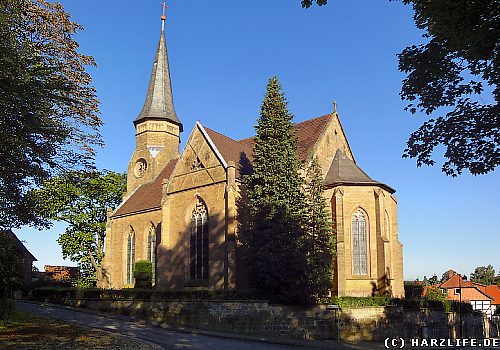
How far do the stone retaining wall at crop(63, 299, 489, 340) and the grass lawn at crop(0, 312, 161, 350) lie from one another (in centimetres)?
660

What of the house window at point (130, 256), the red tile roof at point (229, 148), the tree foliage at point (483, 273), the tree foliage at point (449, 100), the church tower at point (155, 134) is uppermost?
the church tower at point (155, 134)

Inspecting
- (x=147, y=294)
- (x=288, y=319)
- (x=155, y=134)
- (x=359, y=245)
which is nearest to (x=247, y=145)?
(x=359, y=245)

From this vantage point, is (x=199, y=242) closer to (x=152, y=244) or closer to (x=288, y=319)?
(x=152, y=244)

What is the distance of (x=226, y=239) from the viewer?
29688mm

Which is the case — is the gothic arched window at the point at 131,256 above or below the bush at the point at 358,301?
above

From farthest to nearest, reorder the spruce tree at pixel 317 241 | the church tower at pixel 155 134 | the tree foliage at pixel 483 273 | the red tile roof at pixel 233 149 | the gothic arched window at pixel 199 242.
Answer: the tree foliage at pixel 483 273, the church tower at pixel 155 134, the red tile roof at pixel 233 149, the gothic arched window at pixel 199 242, the spruce tree at pixel 317 241

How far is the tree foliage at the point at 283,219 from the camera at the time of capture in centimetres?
2409

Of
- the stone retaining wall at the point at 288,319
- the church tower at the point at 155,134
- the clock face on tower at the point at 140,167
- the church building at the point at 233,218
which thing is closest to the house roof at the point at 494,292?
the church building at the point at 233,218

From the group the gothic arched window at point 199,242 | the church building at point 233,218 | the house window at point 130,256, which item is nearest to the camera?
the church building at point 233,218

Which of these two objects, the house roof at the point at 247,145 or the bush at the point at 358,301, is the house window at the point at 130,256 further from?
the bush at the point at 358,301

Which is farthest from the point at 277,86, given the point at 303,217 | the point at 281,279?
the point at 281,279

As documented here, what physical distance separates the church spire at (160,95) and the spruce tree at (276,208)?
72.4ft

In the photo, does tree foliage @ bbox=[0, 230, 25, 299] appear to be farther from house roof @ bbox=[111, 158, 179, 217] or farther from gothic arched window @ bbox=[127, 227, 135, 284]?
gothic arched window @ bbox=[127, 227, 135, 284]

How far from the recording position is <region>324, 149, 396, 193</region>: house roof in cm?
3122
